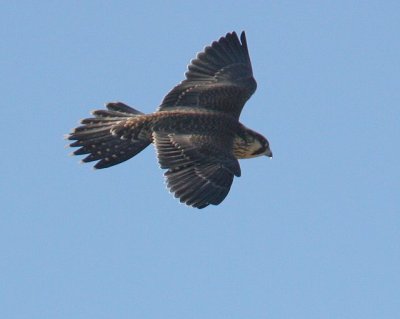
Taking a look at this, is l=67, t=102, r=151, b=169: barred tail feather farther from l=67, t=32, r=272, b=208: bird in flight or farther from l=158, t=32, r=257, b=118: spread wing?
l=158, t=32, r=257, b=118: spread wing

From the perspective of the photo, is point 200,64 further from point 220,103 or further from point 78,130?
point 78,130

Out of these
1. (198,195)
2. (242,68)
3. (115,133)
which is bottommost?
(198,195)

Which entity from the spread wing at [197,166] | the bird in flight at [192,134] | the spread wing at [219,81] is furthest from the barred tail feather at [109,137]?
the spread wing at [219,81]

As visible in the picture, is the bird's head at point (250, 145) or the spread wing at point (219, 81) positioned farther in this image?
the spread wing at point (219, 81)

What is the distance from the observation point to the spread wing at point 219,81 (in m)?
15.6

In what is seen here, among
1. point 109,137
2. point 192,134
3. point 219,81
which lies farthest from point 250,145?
point 109,137

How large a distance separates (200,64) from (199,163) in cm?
251

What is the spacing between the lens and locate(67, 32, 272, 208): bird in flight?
14.1 meters

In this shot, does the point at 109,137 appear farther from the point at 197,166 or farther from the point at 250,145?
the point at 250,145

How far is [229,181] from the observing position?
14.1 metres

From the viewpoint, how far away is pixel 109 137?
15086 mm

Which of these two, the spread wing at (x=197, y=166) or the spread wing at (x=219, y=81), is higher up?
the spread wing at (x=219, y=81)

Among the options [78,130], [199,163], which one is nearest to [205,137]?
[199,163]

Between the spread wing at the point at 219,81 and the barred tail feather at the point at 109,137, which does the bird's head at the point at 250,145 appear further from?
the barred tail feather at the point at 109,137
